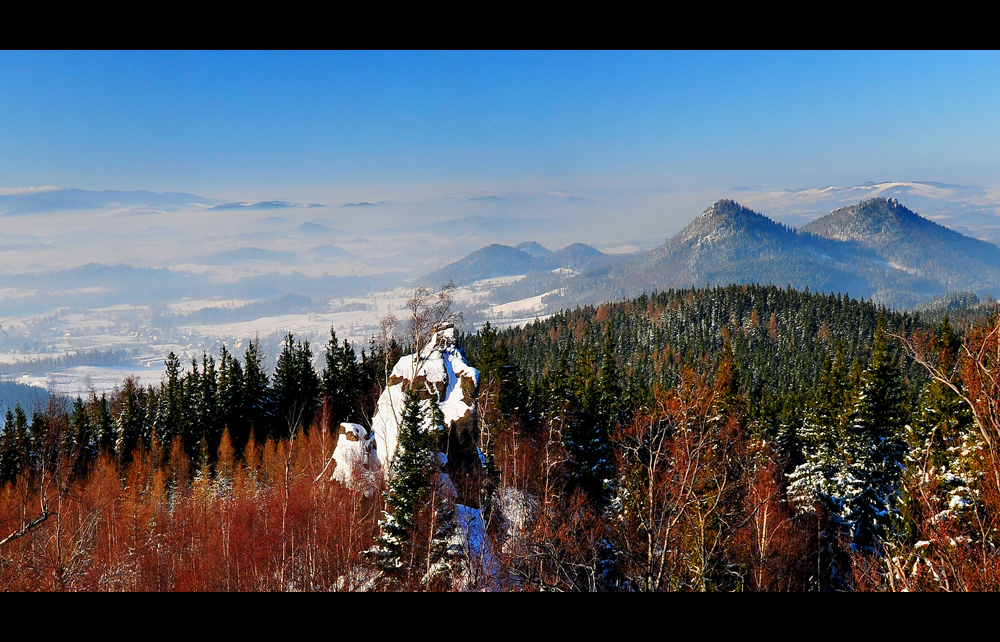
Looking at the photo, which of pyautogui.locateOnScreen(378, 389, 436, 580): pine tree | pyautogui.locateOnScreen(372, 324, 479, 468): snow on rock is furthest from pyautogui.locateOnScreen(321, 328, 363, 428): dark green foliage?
pyautogui.locateOnScreen(378, 389, 436, 580): pine tree

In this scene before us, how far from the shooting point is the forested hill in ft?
286

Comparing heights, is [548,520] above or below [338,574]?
above

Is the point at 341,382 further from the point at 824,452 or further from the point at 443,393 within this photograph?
the point at 824,452

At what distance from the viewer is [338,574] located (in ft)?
56.4

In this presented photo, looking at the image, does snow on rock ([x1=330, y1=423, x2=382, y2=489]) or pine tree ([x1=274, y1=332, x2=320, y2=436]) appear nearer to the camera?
snow on rock ([x1=330, y1=423, x2=382, y2=489])

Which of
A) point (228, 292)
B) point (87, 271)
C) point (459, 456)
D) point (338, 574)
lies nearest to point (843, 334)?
point (459, 456)

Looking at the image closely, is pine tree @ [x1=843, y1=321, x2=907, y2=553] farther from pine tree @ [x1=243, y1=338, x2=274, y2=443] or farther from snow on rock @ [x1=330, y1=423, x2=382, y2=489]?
pine tree @ [x1=243, y1=338, x2=274, y2=443]

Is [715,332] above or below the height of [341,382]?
below

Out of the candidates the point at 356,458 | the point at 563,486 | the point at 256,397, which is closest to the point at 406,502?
the point at 356,458

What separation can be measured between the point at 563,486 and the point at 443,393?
753cm

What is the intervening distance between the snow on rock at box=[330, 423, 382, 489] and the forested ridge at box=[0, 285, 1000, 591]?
2.84 ft

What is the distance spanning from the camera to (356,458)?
25844mm
